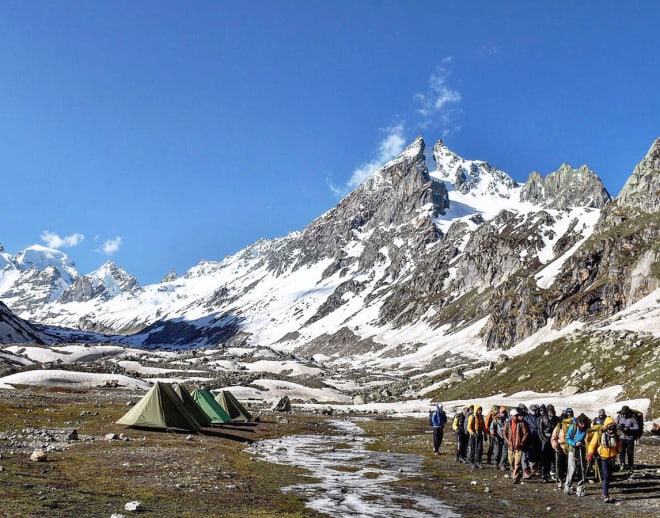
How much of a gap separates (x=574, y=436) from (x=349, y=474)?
11800mm

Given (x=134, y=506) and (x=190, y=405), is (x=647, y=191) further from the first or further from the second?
(x=134, y=506)

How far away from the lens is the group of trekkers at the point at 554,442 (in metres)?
22.0

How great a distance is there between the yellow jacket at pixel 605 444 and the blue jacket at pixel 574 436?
773 mm

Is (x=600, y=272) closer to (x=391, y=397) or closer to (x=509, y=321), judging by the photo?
(x=509, y=321)

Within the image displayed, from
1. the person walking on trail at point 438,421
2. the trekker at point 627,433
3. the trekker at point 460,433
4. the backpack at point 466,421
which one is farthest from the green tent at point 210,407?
the trekker at point 627,433

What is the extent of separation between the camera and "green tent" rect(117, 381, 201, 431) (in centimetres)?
4241

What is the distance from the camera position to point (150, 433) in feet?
133

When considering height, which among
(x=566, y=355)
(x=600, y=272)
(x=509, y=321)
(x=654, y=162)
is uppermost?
(x=654, y=162)

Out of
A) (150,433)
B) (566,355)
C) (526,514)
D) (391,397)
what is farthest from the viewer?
(391,397)

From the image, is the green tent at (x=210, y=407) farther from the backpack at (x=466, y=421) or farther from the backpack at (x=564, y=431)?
the backpack at (x=564, y=431)

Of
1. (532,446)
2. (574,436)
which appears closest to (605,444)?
(574,436)

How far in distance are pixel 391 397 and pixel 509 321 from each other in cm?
8133

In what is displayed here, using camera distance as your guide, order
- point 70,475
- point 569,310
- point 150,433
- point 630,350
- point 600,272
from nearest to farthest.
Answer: point 70,475 → point 150,433 → point 630,350 → point 569,310 → point 600,272

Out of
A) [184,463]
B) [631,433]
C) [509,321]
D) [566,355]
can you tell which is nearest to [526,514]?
[631,433]
